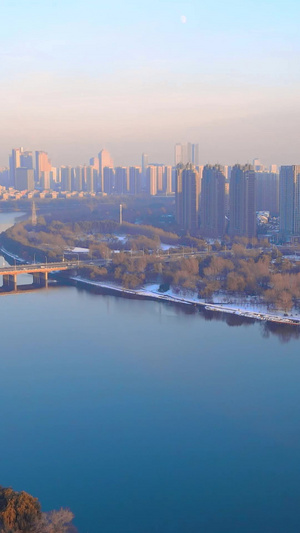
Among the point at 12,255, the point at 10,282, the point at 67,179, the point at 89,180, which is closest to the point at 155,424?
the point at 10,282

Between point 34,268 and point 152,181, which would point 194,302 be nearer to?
point 34,268

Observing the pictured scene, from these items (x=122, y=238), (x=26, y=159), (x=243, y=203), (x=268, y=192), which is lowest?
(x=122, y=238)

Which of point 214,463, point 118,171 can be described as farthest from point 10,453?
point 118,171

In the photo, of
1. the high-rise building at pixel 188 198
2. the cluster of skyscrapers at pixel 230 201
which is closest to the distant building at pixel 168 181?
the cluster of skyscrapers at pixel 230 201

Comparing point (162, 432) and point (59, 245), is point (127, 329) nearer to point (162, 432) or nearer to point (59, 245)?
point (162, 432)

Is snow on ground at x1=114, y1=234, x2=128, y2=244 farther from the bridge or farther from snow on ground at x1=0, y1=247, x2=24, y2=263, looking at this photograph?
the bridge
